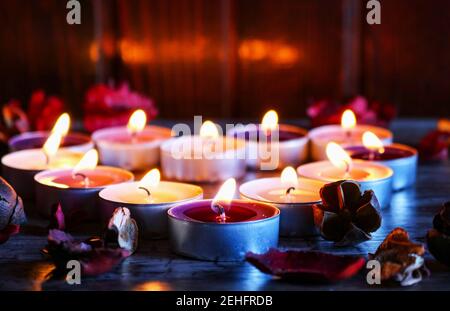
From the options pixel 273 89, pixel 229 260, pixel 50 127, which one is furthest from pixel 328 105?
pixel 229 260

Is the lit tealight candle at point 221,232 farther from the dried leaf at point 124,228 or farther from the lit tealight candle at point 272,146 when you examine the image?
the lit tealight candle at point 272,146

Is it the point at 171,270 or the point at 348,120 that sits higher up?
the point at 348,120

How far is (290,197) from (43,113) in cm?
91

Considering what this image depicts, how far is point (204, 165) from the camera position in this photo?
171 centimetres

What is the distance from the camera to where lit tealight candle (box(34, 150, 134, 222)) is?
1476 millimetres

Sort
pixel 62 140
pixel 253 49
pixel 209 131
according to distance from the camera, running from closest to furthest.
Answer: pixel 209 131 → pixel 62 140 → pixel 253 49

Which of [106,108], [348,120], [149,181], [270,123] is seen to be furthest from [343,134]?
[149,181]

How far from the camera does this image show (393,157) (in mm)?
1753

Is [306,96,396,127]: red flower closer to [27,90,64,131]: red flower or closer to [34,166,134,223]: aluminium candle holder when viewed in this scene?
[27,90,64,131]: red flower

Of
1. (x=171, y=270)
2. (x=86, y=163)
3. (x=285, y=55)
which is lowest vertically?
(x=171, y=270)

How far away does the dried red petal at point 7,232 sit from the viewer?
4.31 feet

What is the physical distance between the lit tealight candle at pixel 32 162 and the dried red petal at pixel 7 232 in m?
0.33

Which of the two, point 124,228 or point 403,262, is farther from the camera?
point 124,228

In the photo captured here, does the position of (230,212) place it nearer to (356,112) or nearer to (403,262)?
(403,262)
